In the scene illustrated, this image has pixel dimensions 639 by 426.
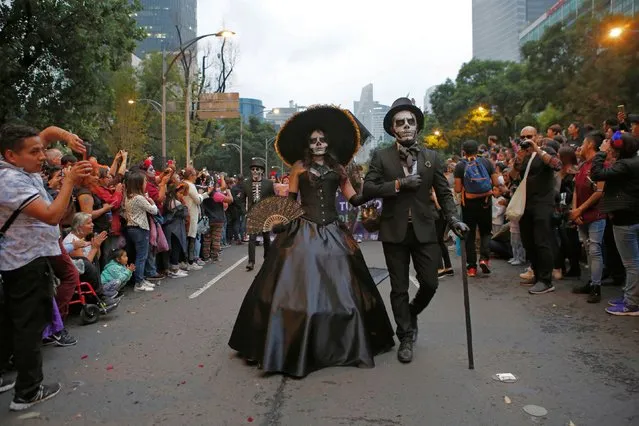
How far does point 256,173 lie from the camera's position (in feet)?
35.0

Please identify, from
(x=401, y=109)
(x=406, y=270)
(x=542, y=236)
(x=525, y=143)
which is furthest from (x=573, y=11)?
(x=406, y=270)

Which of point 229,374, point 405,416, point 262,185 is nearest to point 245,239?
point 262,185

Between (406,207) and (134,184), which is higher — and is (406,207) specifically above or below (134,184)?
below

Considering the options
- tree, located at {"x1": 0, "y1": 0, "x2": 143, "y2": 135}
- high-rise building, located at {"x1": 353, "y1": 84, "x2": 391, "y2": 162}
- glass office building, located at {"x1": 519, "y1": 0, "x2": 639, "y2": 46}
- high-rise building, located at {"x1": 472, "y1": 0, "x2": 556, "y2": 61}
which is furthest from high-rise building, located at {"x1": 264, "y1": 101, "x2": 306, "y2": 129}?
high-rise building, located at {"x1": 472, "y1": 0, "x2": 556, "y2": 61}

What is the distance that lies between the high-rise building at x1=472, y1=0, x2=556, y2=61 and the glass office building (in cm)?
5850

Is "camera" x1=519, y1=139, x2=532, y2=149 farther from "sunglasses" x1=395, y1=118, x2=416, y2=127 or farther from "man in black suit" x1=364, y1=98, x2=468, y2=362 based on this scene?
"sunglasses" x1=395, y1=118, x2=416, y2=127

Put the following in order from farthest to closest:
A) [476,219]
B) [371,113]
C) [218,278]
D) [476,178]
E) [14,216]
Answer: [371,113] → [218,278] → [476,219] → [476,178] → [14,216]

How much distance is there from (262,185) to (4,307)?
6.89 meters

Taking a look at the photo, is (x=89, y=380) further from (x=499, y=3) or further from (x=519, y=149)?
(x=499, y=3)

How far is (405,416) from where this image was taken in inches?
137

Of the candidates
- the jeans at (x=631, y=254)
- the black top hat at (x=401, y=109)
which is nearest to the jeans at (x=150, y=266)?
the black top hat at (x=401, y=109)

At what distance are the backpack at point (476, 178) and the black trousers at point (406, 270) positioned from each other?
3891 mm

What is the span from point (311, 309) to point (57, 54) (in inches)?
679

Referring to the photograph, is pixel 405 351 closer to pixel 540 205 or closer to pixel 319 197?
pixel 319 197
